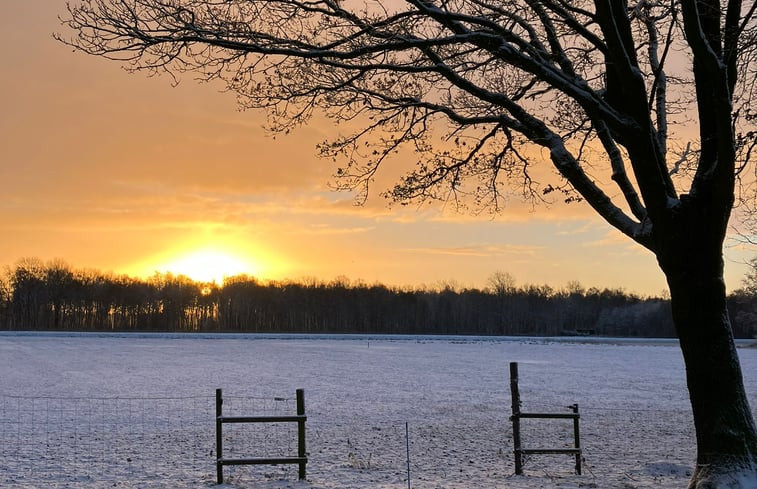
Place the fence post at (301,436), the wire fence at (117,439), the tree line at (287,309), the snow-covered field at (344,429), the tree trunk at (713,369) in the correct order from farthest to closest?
the tree line at (287,309)
the wire fence at (117,439)
the snow-covered field at (344,429)
the fence post at (301,436)
the tree trunk at (713,369)

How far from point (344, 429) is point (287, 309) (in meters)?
161

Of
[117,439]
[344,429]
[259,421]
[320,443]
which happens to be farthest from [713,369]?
[117,439]

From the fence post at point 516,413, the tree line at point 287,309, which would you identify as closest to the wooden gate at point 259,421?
the fence post at point 516,413

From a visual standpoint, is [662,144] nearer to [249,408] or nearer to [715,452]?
[715,452]

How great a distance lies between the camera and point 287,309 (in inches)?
6993

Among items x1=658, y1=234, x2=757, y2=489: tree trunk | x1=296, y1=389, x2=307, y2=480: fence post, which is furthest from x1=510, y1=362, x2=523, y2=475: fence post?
x1=658, y1=234, x2=757, y2=489: tree trunk

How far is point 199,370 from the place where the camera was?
120 ft

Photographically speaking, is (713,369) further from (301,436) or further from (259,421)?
(259,421)

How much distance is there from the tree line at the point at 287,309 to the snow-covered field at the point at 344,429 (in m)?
130

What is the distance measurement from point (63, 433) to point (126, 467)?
4696mm

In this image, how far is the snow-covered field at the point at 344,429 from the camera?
1281cm

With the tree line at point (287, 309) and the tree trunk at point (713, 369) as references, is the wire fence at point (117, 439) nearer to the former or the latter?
the tree trunk at point (713, 369)

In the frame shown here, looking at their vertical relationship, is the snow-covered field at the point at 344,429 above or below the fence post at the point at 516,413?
below

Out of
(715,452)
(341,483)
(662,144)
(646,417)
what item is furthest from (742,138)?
(646,417)
